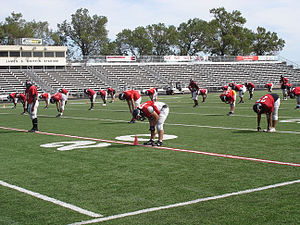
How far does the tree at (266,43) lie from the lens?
96.7m

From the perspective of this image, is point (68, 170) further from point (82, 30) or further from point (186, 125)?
point (82, 30)

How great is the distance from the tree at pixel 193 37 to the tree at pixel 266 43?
13.1 m

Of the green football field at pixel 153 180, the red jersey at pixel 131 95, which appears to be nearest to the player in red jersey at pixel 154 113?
the green football field at pixel 153 180

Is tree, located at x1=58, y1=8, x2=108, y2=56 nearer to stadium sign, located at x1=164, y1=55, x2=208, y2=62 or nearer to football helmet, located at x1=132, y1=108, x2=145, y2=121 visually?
stadium sign, located at x1=164, y1=55, x2=208, y2=62

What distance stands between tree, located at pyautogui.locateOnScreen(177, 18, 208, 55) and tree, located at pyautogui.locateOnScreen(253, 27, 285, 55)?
42.9ft

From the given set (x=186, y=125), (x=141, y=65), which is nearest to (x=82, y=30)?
(x=141, y=65)

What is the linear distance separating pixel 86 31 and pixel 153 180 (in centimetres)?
7972

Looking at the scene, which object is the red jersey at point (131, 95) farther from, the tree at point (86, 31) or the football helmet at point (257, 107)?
the tree at point (86, 31)

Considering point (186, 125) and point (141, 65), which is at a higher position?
point (141, 65)

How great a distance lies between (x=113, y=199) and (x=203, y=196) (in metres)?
1.29

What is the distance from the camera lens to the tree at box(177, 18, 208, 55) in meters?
92.1

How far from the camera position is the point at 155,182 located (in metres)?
7.08

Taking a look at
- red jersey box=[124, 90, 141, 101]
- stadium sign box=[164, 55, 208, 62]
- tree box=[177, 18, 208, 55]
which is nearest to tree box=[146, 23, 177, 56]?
tree box=[177, 18, 208, 55]

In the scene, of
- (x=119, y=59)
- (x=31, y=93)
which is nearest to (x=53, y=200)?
(x=31, y=93)
